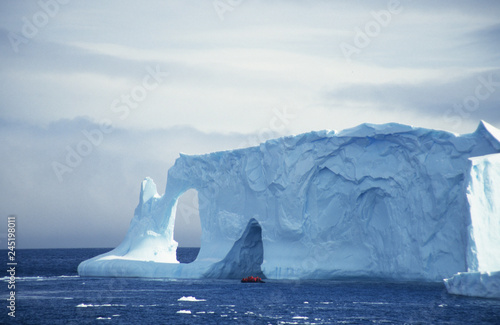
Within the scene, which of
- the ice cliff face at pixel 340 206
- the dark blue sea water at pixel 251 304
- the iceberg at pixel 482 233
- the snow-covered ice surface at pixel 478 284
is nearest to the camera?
the dark blue sea water at pixel 251 304

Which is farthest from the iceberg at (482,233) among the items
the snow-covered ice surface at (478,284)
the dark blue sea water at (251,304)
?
the dark blue sea water at (251,304)

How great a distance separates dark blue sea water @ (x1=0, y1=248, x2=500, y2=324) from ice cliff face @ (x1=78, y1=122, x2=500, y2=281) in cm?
114

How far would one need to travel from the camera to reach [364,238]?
2530 centimetres

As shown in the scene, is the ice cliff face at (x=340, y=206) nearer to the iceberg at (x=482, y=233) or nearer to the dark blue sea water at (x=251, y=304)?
the iceberg at (x=482, y=233)

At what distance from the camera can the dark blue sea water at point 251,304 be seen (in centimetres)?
1766

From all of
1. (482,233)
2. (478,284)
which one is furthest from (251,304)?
(482,233)

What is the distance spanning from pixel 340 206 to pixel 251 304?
644 cm

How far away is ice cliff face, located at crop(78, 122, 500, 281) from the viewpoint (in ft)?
75.5

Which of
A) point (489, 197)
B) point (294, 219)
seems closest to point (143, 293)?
point (294, 219)

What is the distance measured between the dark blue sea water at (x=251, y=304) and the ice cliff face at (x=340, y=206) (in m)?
1.14

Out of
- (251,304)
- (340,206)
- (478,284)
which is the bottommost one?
(251,304)

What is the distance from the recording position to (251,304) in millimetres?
20703

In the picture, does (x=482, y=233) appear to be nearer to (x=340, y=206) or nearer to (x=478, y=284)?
(x=478, y=284)

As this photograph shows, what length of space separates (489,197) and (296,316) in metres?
→ 7.31
